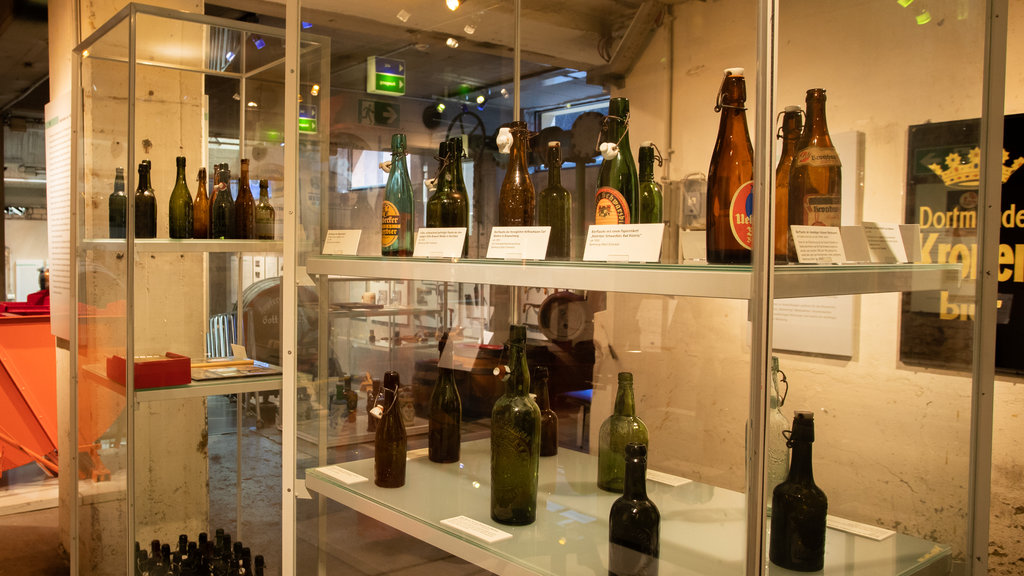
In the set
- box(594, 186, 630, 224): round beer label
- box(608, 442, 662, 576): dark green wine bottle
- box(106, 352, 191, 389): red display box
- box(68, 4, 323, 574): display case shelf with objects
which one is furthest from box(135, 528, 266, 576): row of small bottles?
box(594, 186, 630, 224): round beer label

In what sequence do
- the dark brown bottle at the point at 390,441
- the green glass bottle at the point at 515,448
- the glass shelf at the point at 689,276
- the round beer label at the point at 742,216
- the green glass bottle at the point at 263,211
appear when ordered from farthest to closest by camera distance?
the green glass bottle at the point at 263,211, the dark brown bottle at the point at 390,441, the green glass bottle at the point at 515,448, the round beer label at the point at 742,216, the glass shelf at the point at 689,276

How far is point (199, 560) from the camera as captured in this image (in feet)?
8.32

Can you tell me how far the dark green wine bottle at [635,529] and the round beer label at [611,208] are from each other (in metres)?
0.39

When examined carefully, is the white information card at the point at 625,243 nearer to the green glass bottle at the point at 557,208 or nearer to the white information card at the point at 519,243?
the white information card at the point at 519,243

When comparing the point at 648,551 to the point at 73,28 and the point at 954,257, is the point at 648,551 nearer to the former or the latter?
the point at 954,257

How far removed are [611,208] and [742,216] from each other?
29cm

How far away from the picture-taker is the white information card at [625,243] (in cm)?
111

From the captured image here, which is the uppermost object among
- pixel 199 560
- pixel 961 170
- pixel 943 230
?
pixel 961 170

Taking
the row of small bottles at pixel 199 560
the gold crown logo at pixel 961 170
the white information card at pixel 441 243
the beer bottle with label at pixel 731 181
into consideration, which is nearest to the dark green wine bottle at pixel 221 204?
the row of small bottles at pixel 199 560

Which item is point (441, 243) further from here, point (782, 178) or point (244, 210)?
point (244, 210)

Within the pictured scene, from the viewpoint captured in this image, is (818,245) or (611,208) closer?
(818,245)

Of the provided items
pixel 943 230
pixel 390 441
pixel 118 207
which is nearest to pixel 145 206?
pixel 118 207

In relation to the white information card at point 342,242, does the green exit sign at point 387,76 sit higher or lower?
higher

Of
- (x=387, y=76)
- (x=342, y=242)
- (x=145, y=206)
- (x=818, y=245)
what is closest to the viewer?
(x=818, y=245)
